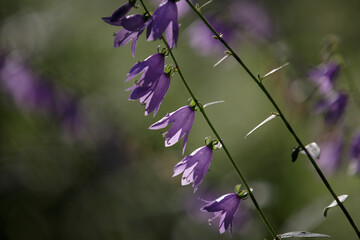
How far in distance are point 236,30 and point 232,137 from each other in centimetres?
200

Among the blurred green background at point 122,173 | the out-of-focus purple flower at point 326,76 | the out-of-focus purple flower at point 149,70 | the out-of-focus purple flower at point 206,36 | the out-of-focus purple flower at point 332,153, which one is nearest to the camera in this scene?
the out-of-focus purple flower at point 149,70

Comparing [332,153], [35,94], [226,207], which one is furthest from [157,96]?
[35,94]

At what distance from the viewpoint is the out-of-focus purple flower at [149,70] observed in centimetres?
126

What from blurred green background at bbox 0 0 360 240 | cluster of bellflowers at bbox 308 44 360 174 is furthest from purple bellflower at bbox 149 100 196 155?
blurred green background at bbox 0 0 360 240

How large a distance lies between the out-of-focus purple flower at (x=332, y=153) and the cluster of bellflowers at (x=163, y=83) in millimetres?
1435

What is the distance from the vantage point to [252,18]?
12.3 ft

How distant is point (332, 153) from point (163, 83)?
1.62 m

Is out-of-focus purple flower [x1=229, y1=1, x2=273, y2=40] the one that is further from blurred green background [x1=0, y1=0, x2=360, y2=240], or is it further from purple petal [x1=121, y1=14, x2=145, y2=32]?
purple petal [x1=121, y1=14, x2=145, y2=32]

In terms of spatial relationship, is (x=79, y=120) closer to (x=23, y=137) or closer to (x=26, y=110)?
(x=26, y=110)

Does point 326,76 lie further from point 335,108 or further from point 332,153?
point 332,153

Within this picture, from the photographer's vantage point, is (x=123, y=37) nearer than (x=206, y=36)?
Yes

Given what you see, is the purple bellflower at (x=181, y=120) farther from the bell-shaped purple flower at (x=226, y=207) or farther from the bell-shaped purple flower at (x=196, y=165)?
the bell-shaped purple flower at (x=226, y=207)

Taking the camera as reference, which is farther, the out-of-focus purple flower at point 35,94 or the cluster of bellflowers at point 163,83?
the out-of-focus purple flower at point 35,94

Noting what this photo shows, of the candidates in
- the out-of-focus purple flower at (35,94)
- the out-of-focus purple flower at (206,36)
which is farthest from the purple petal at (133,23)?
the out-of-focus purple flower at (35,94)
